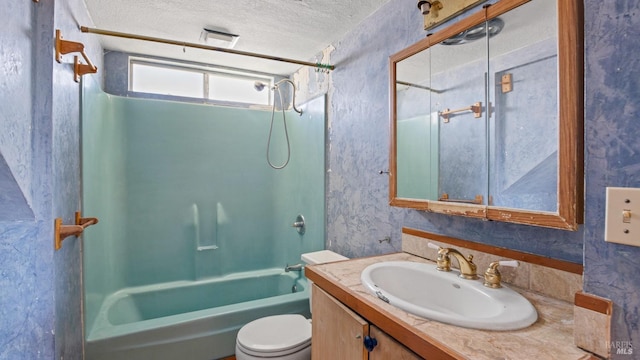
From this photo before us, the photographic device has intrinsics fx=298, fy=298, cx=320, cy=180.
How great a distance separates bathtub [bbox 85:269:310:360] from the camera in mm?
1710

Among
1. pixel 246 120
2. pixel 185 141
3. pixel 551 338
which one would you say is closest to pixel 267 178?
pixel 246 120

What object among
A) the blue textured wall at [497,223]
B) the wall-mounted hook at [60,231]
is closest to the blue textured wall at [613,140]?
the blue textured wall at [497,223]

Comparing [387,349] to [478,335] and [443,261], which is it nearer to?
[478,335]

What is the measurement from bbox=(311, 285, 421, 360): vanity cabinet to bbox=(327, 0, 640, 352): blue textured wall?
47 centimetres

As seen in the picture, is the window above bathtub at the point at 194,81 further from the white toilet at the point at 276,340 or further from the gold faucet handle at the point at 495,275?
the gold faucet handle at the point at 495,275

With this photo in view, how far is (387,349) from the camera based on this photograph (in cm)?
82

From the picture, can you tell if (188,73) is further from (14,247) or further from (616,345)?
(616,345)

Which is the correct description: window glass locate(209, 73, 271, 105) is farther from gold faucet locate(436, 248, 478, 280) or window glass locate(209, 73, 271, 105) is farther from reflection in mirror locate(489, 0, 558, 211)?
gold faucet locate(436, 248, 478, 280)

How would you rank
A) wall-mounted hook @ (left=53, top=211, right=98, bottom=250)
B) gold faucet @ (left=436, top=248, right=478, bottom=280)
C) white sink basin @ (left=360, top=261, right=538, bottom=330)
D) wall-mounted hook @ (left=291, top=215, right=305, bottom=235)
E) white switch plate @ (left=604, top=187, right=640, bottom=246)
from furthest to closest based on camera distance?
1. wall-mounted hook @ (left=291, top=215, right=305, bottom=235)
2. wall-mounted hook @ (left=53, top=211, right=98, bottom=250)
3. gold faucet @ (left=436, top=248, right=478, bottom=280)
4. white sink basin @ (left=360, top=261, right=538, bottom=330)
5. white switch plate @ (left=604, top=187, right=640, bottom=246)

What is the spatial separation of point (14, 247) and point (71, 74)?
90 centimetres

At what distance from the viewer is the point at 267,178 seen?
3.03 m

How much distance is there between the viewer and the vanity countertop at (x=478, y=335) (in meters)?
0.64

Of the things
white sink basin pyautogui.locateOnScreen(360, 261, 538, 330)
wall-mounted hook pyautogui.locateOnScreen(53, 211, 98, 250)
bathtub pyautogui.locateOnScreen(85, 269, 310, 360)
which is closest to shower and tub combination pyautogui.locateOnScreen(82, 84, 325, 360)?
bathtub pyautogui.locateOnScreen(85, 269, 310, 360)

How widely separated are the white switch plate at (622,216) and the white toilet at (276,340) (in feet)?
4.63
